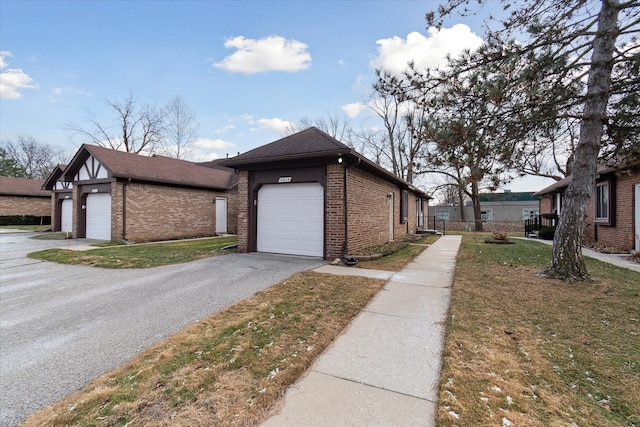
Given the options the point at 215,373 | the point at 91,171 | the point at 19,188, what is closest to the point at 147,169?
the point at 91,171

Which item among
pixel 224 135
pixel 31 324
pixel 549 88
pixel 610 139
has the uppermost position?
pixel 224 135

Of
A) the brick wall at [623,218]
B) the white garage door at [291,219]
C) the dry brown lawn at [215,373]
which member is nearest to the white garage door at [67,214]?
the white garage door at [291,219]

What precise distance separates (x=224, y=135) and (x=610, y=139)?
22.4 m

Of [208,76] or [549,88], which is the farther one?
[208,76]

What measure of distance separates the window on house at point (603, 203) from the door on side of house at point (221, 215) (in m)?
18.1

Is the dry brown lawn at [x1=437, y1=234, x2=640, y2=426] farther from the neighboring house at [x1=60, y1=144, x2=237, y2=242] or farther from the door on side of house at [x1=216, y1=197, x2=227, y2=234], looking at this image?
the door on side of house at [x1=216, y1=197, x2=227, y2=234]

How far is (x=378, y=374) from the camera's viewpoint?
2559 millimetres

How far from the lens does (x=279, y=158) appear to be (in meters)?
8.15

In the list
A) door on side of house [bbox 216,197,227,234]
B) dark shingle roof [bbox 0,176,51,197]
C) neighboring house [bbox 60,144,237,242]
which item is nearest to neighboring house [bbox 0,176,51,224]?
dark shingle roof [bbox 0,176,51,197]

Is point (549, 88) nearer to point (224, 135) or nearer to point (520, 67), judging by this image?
point (520, 67)

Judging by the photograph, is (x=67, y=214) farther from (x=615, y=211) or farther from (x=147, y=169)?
(x=615, y=211)

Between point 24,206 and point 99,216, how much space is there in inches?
717

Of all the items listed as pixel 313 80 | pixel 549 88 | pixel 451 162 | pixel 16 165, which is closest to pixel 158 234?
pixel 313 80

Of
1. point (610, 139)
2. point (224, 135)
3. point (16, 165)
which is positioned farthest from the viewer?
point (16, 165)
